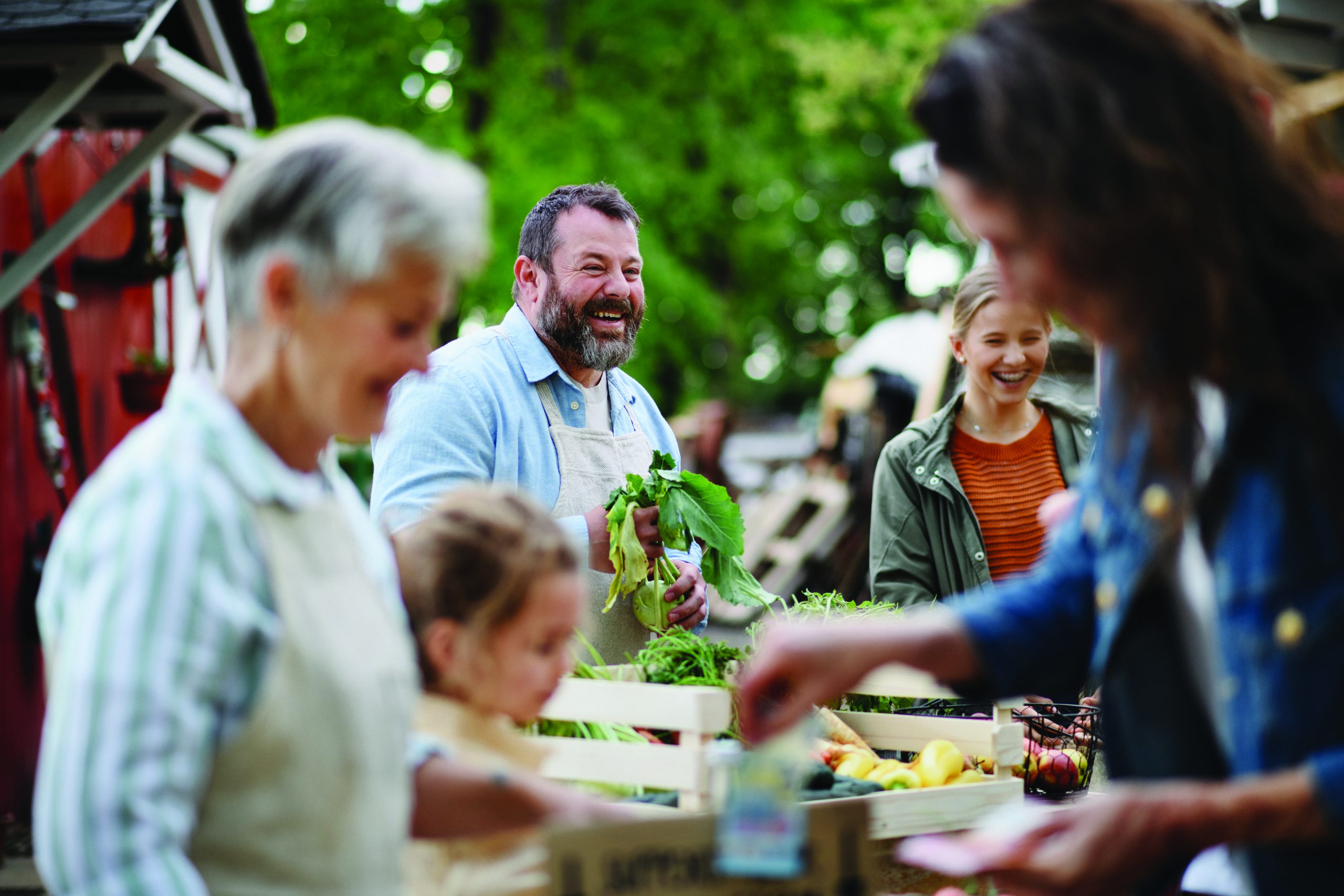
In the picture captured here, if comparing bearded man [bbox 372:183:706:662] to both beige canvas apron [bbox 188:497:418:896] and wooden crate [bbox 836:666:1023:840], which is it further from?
beige canvas apron [bbox 188:497:418:896]

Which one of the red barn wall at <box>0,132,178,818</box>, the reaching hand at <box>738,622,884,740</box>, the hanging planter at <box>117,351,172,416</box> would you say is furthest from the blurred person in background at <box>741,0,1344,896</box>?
the hanging planter at <box>117,351,172,416</box>

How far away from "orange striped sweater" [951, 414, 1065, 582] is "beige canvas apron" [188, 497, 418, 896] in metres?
2.76

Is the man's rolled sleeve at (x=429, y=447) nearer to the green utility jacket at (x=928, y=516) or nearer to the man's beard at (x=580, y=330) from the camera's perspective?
the man's beard at (x=580, y=330)

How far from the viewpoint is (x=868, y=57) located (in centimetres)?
1402

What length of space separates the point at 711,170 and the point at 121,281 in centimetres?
739

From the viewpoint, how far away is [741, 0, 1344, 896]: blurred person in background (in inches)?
56.9

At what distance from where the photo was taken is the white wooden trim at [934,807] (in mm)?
2514

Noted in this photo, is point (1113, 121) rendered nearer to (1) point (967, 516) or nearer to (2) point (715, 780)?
(2) point (715, 780)

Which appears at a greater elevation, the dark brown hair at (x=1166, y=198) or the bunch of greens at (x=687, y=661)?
the dark brown hair at (x=1166, y=198)

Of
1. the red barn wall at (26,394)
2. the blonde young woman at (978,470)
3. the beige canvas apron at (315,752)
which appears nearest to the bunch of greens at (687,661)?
the blonde young woman at (978,470)

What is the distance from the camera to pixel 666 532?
3.31 metres

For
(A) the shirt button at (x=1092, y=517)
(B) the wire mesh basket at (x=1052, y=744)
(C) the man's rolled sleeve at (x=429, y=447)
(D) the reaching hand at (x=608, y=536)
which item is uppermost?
(C) the man's rolled sleeve at (x=429, y=447)

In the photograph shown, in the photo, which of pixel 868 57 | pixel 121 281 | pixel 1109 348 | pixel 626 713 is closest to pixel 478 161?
pixel 121 281

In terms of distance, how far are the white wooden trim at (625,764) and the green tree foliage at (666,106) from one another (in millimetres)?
7225
